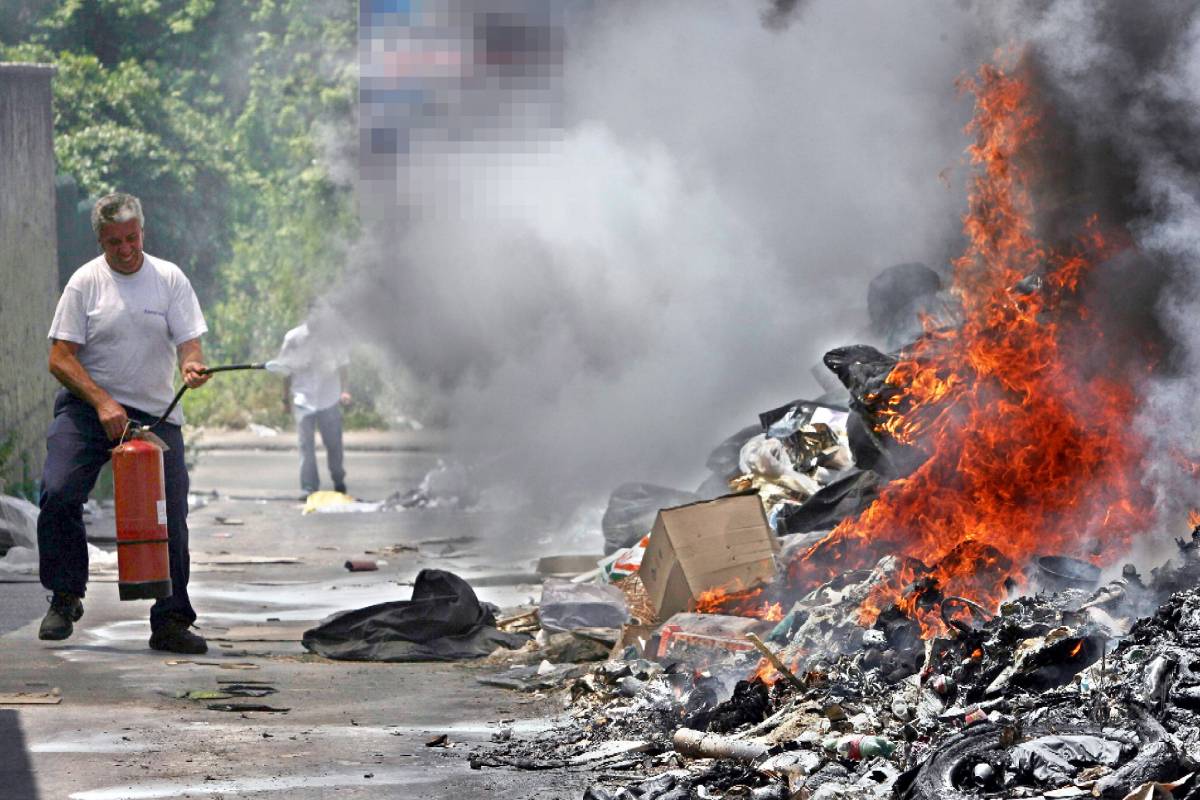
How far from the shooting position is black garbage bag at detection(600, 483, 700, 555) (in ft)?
32.9

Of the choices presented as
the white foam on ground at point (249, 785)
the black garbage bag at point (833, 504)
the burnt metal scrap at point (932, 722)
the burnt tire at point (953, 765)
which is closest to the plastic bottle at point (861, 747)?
the burnt metal scrap at point (932, 722)

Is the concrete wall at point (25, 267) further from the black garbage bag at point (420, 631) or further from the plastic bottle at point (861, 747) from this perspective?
the plastic bottle at point (861, 747)

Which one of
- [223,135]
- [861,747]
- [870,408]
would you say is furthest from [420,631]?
[223,135]

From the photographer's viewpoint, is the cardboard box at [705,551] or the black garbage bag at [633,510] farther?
the black garbage bag at [633,510]

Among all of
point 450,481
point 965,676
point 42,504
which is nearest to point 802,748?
point 965,676

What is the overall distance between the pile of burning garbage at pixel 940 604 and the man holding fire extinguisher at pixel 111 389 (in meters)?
1.64

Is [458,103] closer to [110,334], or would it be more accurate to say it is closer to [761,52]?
[761,52]

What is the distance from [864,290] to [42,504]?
6529mm

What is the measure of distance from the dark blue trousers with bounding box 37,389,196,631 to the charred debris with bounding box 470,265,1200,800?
4.93ft

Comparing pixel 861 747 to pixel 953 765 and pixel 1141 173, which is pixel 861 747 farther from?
pixel 1141 173

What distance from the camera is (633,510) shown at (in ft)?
33.6

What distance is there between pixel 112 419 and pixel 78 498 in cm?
37

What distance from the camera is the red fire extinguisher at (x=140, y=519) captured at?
6902mm

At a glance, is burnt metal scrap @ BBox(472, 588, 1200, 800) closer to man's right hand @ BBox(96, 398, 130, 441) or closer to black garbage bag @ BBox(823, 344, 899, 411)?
black garbage bag @ BBox(823, 344, 899, 411)
